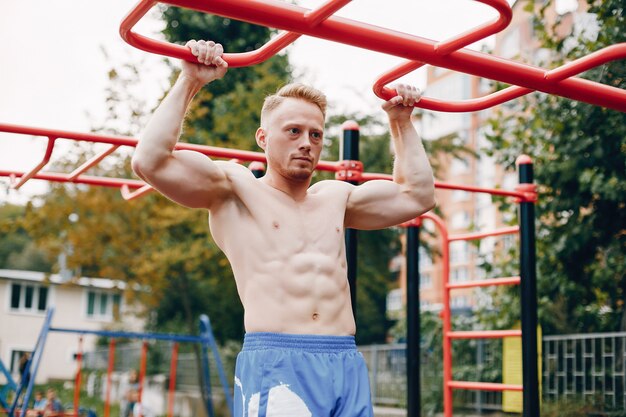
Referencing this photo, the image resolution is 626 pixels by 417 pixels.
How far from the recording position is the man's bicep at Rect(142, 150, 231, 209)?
2029 millimetres

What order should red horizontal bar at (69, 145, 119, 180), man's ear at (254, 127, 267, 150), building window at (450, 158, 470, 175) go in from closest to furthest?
man's ear at (254, 127, 267, 150)
red horizontal bar at (69, 145, 119, 180)
building window at (450, 158, 470, 175)

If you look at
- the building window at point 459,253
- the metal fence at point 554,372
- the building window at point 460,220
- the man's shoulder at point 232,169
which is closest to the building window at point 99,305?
the building window at point 459,253

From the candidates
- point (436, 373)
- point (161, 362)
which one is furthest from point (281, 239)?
point (161, 362)

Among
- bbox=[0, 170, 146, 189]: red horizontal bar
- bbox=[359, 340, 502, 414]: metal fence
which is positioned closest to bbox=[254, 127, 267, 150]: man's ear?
bbox=[0, 170, 146, 189]: red horizontal bar

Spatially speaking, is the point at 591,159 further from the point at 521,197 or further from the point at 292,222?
the point at 292,222

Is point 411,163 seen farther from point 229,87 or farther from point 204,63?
point 229,87

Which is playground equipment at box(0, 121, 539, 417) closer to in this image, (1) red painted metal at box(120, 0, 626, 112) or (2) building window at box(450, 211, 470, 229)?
(1) red painted metal at box(120, 0, 626, 112)

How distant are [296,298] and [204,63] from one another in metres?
0.68


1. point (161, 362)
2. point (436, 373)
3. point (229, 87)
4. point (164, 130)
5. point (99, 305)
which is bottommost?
point (161, 362)

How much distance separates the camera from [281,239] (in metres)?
2.19

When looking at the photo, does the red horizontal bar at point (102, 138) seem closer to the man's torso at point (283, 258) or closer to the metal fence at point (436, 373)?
the man's torso at point (283, 258)

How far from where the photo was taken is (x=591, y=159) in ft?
21.4

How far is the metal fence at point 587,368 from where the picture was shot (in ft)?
21.3

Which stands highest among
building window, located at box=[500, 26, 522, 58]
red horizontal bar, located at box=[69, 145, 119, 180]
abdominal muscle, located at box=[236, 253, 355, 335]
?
building window, located at box=[500, 26, 522, 58]
